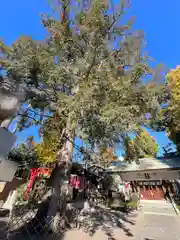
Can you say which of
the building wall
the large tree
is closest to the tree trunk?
the large tree

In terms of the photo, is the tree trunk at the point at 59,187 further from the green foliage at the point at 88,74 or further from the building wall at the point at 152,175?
the building wall at the point at 152,175

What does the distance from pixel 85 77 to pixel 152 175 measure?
12.3 m

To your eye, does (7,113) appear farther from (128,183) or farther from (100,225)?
(128,183)

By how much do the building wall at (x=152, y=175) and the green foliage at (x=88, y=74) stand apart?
9.50 metres

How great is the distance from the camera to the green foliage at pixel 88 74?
4.32 meters

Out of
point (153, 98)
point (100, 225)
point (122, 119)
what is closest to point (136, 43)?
point (153, 98)

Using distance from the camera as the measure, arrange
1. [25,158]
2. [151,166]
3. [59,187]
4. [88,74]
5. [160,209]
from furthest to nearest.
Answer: [25,158] < [151,166] < [160,209] < [59,187] < [88,74]

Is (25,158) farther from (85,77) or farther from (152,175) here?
(85,77)

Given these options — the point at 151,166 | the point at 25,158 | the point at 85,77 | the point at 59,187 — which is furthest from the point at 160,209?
the point at 25,158

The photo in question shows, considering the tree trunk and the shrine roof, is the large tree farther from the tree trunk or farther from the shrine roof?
the shrine roof

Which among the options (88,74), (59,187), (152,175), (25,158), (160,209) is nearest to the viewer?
(88,74)

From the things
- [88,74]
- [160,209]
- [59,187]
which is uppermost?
[88,74]

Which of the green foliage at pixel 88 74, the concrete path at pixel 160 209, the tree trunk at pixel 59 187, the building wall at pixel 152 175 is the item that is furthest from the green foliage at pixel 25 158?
the green foliage at pixel 88 74

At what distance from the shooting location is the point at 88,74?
4.95m
